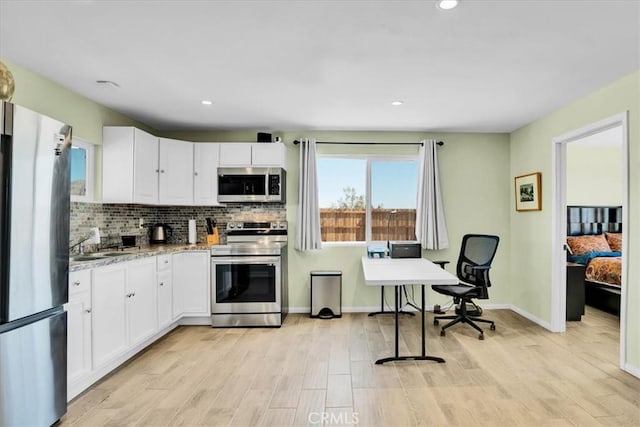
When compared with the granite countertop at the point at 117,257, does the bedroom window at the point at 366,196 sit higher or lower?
higher

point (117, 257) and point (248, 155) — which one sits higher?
point (248, 155)

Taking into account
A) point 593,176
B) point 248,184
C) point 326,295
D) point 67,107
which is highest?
point 67,107

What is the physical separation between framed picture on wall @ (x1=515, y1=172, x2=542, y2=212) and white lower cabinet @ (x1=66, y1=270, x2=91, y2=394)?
4449 mm

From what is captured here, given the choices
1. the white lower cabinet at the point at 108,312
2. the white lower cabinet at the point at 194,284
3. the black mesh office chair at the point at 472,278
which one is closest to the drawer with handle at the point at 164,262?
the white lower cabinet at the point at 194,284

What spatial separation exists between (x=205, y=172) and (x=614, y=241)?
6.10 meters

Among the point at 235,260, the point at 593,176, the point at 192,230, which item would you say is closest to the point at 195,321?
the point at 235,260

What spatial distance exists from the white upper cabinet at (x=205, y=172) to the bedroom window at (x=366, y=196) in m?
1.34

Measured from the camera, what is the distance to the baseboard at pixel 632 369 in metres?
2.77

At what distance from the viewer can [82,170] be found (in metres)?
3.44

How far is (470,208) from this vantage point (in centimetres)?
478

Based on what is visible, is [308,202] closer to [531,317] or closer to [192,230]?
[192,230]

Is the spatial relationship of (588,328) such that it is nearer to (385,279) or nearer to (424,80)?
(385,279)

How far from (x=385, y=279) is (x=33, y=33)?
9.12ft

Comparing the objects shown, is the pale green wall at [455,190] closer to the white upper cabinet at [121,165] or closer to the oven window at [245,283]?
the oven window at [245,283]
